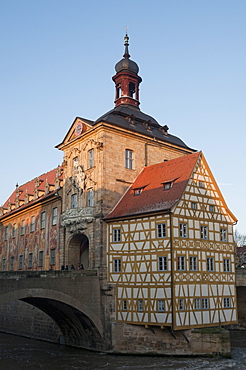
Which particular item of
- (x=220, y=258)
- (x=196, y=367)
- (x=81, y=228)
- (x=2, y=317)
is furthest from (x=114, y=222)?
(x=2, y=317)

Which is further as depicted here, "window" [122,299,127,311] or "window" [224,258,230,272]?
"window" [224,258,230,272]

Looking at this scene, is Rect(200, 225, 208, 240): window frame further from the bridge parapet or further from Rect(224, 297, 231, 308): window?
the bridge parapet

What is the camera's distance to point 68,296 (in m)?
25.6

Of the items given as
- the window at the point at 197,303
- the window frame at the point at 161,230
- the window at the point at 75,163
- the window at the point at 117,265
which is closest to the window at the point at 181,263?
the window frame at the point at 161,230

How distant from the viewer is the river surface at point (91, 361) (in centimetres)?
2234

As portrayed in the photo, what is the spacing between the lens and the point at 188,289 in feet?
82.8

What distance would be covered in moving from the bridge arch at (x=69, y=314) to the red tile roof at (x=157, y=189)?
6.06 m

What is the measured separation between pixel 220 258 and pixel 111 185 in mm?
8732

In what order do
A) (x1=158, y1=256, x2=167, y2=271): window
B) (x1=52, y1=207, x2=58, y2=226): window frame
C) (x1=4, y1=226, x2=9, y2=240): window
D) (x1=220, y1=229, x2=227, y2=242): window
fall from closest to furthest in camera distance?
(x1=158, y1=256, x2=167, y2=271): window < (x1=220, y1=229, x2=227, y2=242): window < (x1=52, y1=207, x2=58, y2=226): window frame < (x1=4, y1=226, x2=9, y2=240): window

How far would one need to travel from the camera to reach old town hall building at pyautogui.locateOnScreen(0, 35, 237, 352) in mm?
25391

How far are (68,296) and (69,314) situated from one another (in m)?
2.60

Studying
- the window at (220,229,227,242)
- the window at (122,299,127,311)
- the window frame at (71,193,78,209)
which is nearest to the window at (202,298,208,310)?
the window at (220,229,227,242)

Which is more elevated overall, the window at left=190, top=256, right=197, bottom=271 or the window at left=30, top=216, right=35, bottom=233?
the window at left=30, top=216, right=35, bottom=233

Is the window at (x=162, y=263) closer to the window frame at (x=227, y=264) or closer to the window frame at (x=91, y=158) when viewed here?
the window frame at (x=227, y=264)
